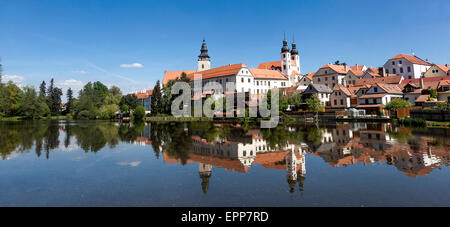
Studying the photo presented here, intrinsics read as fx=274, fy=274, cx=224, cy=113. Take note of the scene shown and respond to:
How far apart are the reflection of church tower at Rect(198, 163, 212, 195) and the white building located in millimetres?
87730

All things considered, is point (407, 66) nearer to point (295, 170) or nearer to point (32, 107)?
point (295, 170)

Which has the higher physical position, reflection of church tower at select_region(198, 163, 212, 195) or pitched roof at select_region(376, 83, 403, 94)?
pitched roof at select_region(376, 83, 403, 94)

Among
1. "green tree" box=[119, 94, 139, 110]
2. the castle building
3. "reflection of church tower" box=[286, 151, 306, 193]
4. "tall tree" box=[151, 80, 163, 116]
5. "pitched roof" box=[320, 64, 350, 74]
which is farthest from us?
"green tree" box=[119, 94, 139, 110]

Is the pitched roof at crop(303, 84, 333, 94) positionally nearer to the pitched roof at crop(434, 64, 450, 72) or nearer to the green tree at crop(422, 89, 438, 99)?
the green tree at crop(422, 89, 438, 99)

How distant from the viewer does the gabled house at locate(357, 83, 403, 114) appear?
5959 centimetres

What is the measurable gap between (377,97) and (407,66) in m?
30.7

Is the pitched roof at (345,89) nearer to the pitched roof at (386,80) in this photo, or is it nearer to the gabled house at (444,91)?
the pitched roof at (386,80)

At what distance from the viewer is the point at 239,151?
1650 cm

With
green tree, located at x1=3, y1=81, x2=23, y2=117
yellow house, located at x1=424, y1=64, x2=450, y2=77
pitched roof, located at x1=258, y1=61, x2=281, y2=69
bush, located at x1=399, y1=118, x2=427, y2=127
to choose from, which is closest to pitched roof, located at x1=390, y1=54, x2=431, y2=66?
yellow house, located at x1=424, y1=64, x2=450, y2=77

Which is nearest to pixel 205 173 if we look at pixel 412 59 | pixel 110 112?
pixel 110 112

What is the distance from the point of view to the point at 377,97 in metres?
59.9

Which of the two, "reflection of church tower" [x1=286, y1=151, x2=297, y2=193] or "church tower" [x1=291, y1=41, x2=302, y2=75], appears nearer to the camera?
"reflection of church tower" [x1=286, y1=151, x2=297, y2=193]
